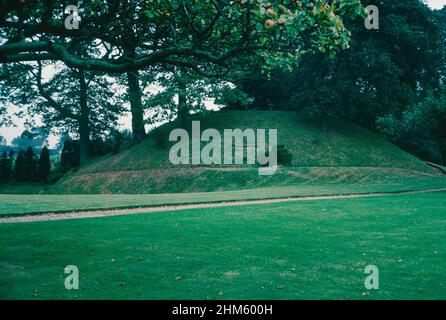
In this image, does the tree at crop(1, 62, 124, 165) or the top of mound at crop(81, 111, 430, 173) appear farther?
the tree at crop(1, 62, 124, 165)

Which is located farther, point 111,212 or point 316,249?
point 111,212

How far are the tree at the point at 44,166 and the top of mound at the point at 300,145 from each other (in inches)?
220

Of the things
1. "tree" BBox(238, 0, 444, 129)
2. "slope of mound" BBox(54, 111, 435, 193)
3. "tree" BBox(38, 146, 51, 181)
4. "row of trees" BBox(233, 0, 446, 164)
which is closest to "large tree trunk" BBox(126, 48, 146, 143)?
"slope of mound" BBox(54, 111, 435, 193)

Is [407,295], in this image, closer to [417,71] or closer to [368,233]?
[368,233]

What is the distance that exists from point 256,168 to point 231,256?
90.4ft

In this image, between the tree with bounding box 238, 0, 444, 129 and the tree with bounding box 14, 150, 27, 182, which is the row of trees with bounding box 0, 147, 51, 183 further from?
the tree with bounding box 238, 0, 444, 129

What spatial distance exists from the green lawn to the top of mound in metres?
25.2

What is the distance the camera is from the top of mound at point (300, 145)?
38969 millimetres

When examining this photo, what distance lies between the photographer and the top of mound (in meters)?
39.0

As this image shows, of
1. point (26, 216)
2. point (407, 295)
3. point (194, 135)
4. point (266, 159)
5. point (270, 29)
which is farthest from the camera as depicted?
point (194, 135)

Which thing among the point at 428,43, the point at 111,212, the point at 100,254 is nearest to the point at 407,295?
the point at 100,254

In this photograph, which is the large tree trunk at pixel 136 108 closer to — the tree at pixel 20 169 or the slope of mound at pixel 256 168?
the slope of mound at pixel 256 168

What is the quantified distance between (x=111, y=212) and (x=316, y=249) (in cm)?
1054

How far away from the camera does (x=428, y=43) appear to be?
136 ft
